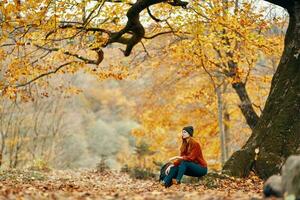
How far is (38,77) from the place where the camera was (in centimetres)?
1389

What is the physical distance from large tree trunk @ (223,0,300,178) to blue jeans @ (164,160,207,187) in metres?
0.81

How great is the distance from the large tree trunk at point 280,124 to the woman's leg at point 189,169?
773 millimetres

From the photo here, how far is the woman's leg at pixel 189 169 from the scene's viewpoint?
394 inches

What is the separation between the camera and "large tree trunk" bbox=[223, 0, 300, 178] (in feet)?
32.2

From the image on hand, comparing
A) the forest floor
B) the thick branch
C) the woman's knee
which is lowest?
the forest floor

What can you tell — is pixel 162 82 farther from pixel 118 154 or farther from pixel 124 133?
pixel 124 133

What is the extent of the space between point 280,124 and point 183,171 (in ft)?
6.91

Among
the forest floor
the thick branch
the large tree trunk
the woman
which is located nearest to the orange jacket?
the woman

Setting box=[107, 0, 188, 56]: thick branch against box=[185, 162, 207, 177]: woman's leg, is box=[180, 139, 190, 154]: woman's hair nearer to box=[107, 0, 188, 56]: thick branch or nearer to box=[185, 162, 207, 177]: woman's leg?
box=[185, 162, 207, 177]: woman's leg

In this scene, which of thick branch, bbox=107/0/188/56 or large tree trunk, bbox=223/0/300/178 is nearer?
large tree trunk, bbox=223/0/300/178

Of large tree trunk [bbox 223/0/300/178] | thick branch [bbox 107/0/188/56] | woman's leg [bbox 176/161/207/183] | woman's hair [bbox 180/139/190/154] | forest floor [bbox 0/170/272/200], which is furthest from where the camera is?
thick branch [bbox 107/0/188/56]

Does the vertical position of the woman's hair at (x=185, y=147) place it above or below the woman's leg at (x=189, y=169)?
above

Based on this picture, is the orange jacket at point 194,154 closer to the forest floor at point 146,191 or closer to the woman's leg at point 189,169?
the woman's leg at point 189,169

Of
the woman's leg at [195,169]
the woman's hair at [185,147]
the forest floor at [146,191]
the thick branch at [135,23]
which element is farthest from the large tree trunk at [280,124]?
the thick branch at [135,23]
